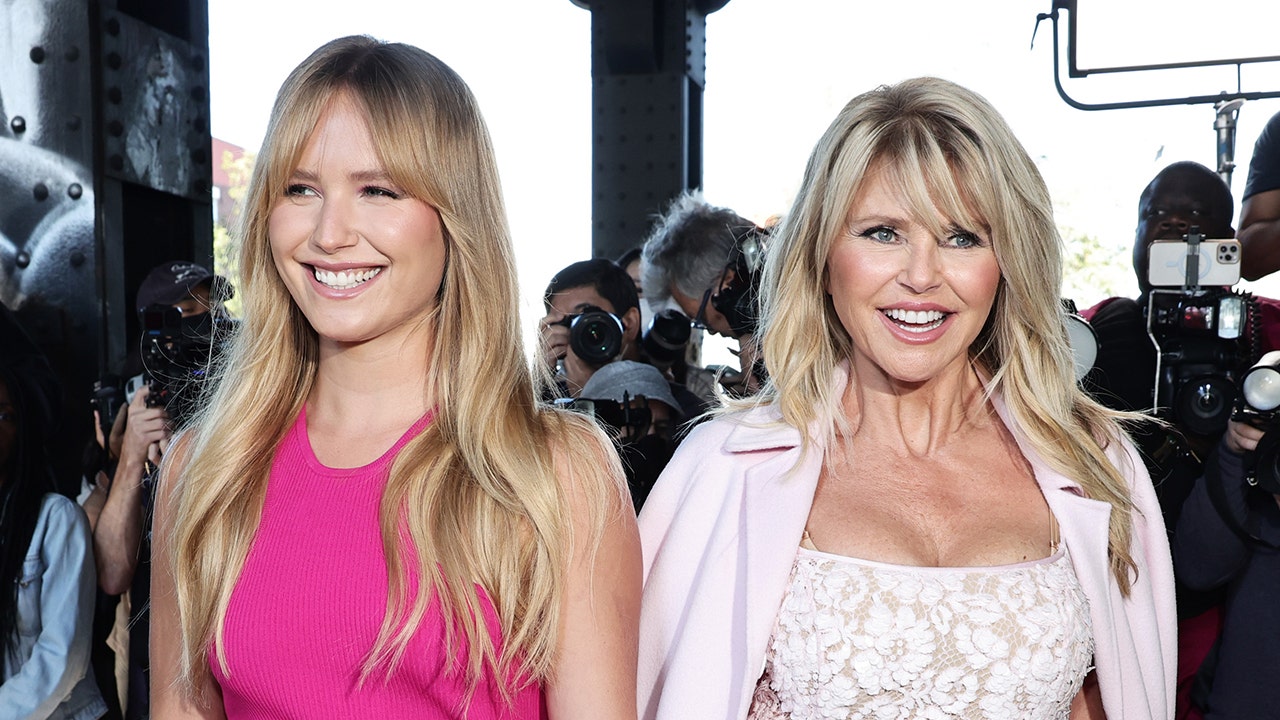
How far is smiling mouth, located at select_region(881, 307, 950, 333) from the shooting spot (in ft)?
6.84

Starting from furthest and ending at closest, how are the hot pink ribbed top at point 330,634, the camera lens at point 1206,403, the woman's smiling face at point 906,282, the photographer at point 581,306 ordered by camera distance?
the photographer at point 581,306
the camera lens at point 1206,403
the woman's smiling face at point 906,282
the hot pink ribbed top at point 330,634

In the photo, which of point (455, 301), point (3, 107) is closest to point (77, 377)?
point (3, 107)

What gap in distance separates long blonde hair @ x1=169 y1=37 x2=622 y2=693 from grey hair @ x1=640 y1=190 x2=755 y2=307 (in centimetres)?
208

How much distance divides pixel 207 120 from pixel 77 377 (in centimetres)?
81

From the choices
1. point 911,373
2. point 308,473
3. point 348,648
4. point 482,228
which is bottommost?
point 348,648

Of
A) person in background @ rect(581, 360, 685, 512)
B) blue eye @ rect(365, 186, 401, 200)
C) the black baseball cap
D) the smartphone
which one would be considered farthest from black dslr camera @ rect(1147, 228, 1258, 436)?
the black baseball cap

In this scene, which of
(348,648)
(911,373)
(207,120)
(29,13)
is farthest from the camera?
(207,120)

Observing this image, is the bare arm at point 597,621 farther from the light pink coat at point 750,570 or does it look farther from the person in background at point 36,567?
the person in background at point 36,567

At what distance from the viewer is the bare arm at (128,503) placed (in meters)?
3.16

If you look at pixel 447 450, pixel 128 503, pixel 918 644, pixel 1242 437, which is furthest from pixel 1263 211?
pixel 128 503

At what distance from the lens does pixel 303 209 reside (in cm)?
182

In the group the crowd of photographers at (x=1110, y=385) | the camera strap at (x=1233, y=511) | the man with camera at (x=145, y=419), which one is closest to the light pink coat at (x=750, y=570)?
the crowd of photographers at (x=1110, y=385)

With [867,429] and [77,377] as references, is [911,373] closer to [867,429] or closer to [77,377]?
[867,429]

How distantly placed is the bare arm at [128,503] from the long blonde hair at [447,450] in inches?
51.2
